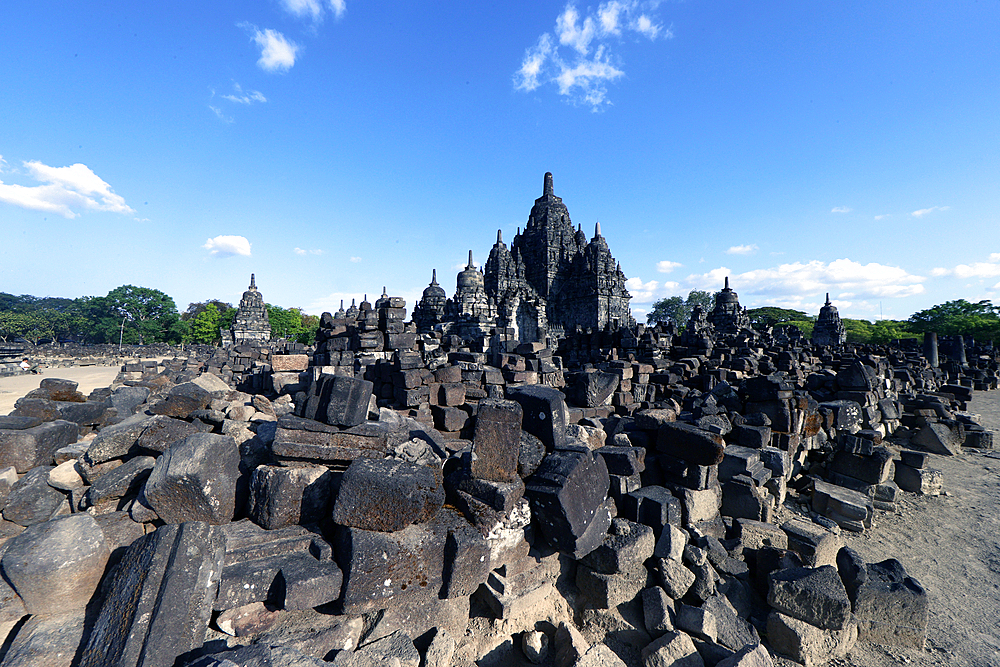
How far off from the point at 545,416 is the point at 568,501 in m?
0.92

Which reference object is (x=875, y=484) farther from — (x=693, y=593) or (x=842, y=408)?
(x=693, y=593)

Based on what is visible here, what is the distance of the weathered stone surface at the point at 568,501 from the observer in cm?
331

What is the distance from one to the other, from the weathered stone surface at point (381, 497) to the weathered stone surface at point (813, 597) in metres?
2.99

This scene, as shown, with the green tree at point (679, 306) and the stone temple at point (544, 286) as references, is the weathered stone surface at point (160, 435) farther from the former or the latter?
the green tree at point (679, 306)

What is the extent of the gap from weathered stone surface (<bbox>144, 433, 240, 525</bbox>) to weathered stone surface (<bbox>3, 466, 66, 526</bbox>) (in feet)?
3.50

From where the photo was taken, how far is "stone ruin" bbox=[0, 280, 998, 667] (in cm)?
227

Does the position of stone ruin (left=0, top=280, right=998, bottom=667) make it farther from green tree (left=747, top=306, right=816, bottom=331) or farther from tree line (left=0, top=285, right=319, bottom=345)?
green tree (left=747, top=306, right=816, bottom=331)

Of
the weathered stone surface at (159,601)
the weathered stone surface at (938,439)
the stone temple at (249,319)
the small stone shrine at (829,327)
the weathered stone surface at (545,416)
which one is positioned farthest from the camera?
the small stone shrine at (829,327)

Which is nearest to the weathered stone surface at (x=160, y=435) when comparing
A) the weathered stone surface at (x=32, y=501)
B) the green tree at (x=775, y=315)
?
the weathered stone surface at (x=32, y=501)

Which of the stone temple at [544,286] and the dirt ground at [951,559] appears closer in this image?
the dirt ground at [951,559]

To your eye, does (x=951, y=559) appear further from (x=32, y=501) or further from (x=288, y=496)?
(x=32, y=501)

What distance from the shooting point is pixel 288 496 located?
293 centimetres

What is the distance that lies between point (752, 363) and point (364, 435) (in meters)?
13.7

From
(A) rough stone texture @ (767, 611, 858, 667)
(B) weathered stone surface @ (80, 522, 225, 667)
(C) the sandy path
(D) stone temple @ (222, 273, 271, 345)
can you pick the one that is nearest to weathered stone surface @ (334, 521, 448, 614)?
(B) weathered stone surface @ (80, 522, 225, 667)
